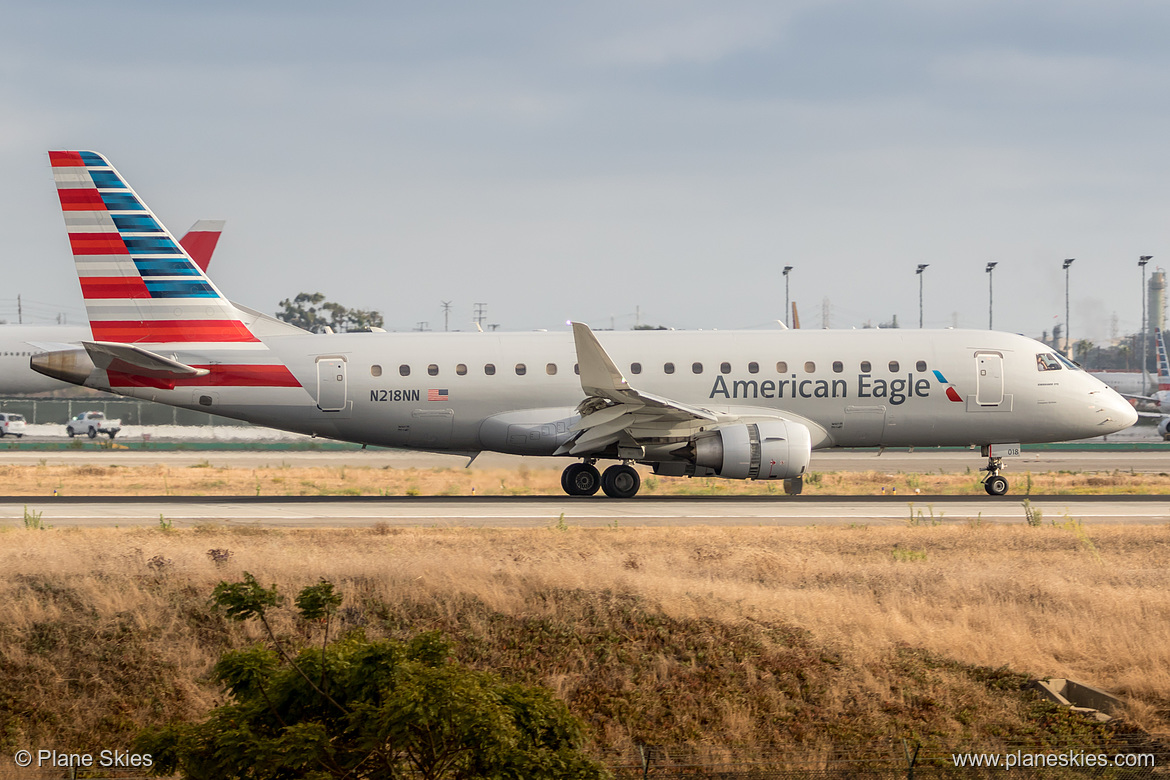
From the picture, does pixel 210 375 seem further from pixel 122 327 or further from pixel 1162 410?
pixel 1162 410

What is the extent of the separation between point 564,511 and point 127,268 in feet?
40.6

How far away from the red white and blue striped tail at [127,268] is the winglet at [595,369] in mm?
8699

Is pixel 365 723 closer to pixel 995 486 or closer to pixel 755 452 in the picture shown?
pixel 755 452

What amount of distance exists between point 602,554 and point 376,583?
4067mm

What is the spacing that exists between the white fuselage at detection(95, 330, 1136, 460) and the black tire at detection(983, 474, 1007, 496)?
1.32 metres

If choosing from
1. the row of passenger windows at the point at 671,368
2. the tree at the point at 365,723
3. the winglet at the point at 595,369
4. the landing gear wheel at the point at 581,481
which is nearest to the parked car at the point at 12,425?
the row of passenger windows at the point at 671,368

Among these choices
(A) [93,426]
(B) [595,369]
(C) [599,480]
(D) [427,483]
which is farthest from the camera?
(A) [93,426]

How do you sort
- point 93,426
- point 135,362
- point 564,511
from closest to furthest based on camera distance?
point 564,511 < point 135,362 < point 93,426

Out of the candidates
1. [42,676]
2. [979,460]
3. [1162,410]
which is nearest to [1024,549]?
[42,676]

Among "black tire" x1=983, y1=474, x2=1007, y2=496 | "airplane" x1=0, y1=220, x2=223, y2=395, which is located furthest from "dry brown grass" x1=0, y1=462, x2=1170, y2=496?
"airplane" x1=0, y1=220, x2=223, y2=395

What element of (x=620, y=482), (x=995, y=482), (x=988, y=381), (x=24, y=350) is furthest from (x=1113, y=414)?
(x=24, y=350)

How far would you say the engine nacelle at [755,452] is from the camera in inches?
998

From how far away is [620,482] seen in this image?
27344 mm

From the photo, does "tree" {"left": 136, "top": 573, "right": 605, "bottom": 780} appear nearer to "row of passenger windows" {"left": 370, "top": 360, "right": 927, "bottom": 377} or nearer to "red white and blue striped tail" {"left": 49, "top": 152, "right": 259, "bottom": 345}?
"row of passenger windows" {"left": 370, "top": 360, "right": 927, "bottom": 377}
